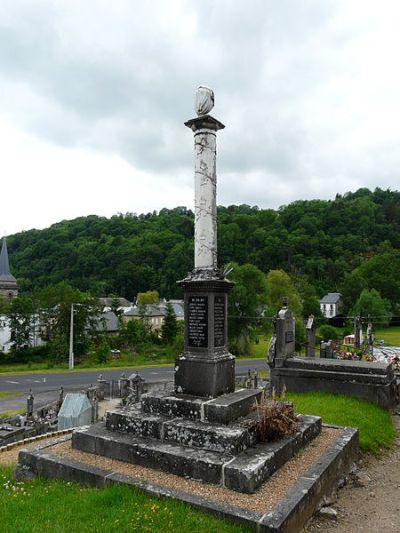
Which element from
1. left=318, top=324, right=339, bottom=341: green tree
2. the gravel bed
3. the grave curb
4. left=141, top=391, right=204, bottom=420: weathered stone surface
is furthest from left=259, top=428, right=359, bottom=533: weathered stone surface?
left=318, top=324, right=339, bottom=341: green tree

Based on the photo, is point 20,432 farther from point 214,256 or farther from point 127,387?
point 214,256

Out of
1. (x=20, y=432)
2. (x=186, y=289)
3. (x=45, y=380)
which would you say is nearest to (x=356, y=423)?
(x=186, y=289)

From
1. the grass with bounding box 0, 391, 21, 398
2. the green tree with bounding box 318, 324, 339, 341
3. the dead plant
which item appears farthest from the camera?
the green tree with bounding box 318, 324, 339, 341

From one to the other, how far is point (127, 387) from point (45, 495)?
18603 millimetres

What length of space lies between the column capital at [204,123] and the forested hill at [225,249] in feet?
255

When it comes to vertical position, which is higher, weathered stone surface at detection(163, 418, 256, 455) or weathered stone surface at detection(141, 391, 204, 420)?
weathered stone surface at detection(141, 391, 204, 420)

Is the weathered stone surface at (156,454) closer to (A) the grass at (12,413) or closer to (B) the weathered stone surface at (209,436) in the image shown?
(B) the weathered stone surface at (209,436)

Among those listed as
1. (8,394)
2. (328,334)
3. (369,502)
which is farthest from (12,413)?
(328,334)

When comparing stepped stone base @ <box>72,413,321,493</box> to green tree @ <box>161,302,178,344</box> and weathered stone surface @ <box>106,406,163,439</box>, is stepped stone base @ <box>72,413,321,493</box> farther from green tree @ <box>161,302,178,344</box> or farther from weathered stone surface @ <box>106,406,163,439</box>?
green tree @ <box>161,302,178,344</box>

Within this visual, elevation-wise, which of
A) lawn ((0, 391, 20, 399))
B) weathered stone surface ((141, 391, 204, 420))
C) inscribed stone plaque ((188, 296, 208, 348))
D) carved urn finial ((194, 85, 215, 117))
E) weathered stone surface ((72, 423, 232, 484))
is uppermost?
carved urn finial ((194, 85, 215, 117))

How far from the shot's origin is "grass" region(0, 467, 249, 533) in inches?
166

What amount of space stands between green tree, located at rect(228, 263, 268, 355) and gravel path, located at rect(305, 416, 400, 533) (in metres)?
39.9

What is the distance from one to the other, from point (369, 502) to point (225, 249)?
84956 millimetres

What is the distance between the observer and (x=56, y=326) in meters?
51.0
